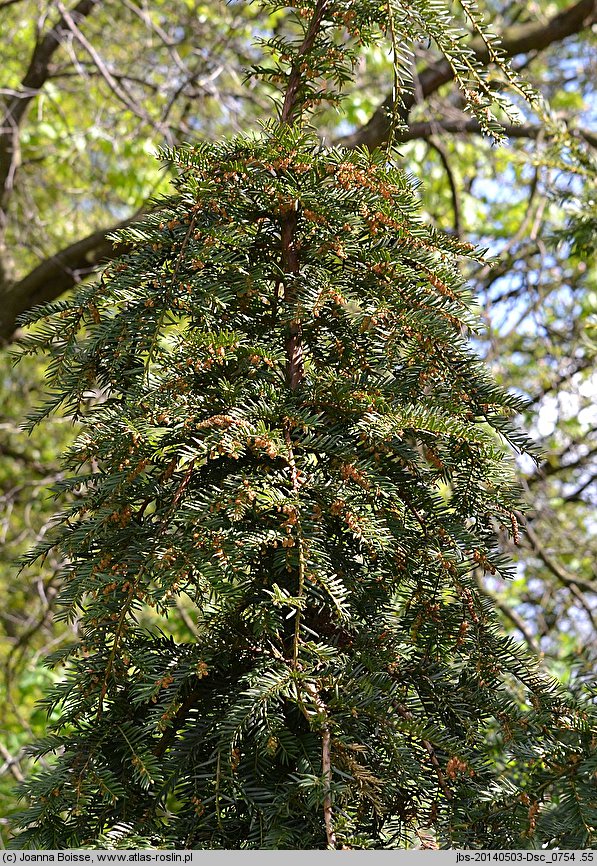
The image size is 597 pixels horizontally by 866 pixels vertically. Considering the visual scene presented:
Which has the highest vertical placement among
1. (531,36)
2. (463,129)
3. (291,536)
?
(531,36)

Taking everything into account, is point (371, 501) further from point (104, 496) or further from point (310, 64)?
point (310, 64)

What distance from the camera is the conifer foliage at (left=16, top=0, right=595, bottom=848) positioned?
0.70 meters

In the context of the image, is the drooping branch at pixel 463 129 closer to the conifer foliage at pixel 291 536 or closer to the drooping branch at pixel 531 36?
the drooping branch at pixel 531 36

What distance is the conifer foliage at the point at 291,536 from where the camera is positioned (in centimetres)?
70

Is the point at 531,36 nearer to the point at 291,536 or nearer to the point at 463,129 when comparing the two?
the point at 463,129

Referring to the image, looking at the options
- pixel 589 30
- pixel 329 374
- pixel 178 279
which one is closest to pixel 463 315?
pixel 329 374

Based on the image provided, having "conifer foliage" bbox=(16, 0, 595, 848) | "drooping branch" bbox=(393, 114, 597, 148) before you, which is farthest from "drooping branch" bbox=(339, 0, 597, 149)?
"conifer foliage" bbox=(16, 0, 595, 848)

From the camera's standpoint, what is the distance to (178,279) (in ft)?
2.61

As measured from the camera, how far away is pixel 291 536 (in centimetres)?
71

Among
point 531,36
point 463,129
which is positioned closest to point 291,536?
point 463,129

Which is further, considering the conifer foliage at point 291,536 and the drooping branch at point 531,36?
the drooping branch at point 531,36

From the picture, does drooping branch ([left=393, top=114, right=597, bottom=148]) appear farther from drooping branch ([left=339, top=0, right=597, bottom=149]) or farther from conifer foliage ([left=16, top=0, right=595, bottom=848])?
Result: conifer foliage ([left=16, top=0, right=595, bottom=848])

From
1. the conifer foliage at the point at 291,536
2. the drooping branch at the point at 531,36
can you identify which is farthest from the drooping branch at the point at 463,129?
the conifer foliage at the point at 291,536

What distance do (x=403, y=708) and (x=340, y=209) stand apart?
0.44 metres
